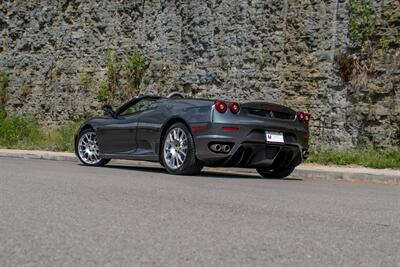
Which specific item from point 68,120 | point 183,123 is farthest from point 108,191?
point 68,120

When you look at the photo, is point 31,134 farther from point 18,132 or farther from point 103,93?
point 103,93

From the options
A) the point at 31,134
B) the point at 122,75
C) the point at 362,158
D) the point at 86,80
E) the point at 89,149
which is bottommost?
the point at 31,134

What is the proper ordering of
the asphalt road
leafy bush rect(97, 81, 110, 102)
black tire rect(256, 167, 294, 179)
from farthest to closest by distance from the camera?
1. leafy bush rect(97, 81, 110, 102)
2. black tire rect(256, 167, 294, 179)
3. the asphalt road

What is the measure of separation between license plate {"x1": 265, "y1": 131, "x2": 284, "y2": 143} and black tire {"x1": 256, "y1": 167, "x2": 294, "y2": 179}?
940 millimetres

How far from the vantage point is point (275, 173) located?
1116 cm

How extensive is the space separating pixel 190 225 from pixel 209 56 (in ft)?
42.5

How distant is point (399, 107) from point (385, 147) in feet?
3.03

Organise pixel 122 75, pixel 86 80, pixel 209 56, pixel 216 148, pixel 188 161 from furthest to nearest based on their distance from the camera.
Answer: pixel 86 80
pixel 122 75
pixel 209 56
pixel 188 161
pixel 216 148

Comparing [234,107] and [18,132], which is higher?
[234,107]

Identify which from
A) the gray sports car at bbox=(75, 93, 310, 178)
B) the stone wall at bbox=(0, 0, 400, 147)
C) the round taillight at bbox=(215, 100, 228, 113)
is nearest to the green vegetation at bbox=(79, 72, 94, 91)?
the stone wall at bbox=(0, 0, 400, 147)

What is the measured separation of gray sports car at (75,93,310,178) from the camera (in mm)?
9750

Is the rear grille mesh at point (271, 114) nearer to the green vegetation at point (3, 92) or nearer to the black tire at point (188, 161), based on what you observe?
the black tire at point (188, 161)

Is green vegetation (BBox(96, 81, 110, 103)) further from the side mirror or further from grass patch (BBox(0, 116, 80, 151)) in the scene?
the side mirror

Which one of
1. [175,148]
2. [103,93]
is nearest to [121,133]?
[175,148]
